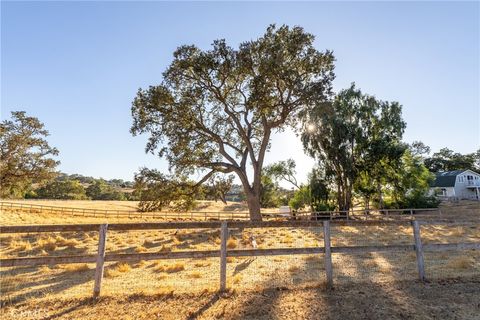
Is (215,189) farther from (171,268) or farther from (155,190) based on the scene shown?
(171,268)

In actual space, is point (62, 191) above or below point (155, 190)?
above

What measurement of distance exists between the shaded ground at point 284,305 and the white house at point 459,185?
186 feet

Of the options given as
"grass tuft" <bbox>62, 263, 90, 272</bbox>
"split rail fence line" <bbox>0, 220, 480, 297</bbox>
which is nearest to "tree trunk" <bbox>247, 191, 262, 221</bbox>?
"grass tuft" <bbox>62, 263, 90, 272</bbox>

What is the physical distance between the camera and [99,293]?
508 cm

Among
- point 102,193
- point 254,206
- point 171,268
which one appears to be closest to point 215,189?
point 254,206

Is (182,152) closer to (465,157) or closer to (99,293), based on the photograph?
(99,293)

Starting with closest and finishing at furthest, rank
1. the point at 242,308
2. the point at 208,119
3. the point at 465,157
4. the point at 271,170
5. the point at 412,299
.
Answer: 1. the point at 242,308
2. the point at 412,299
3. the point at 208,119
4. the point at 271,170
5. the point at 465,157

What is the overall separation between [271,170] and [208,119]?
27.7 metres

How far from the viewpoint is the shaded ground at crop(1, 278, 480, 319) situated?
4.32m

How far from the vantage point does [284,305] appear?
15.3ft

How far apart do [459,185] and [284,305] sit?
63312 mm

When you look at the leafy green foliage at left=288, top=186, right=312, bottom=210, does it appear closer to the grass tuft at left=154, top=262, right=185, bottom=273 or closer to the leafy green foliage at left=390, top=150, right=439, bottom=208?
the leafy green foliage at left=390, top=150, right=439, bottom=208

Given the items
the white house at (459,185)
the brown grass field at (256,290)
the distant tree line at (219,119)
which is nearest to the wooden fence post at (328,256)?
the brown grass field at (256,290)

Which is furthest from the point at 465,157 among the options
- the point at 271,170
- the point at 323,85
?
the point at 323,85
